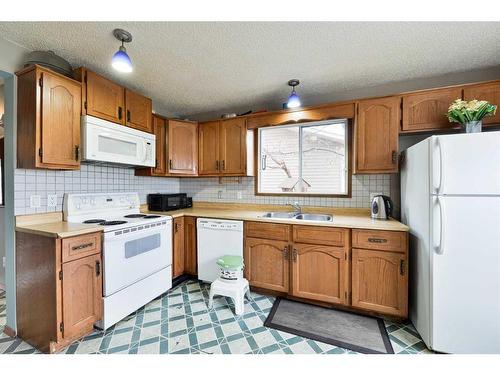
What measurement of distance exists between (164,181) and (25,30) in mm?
1998

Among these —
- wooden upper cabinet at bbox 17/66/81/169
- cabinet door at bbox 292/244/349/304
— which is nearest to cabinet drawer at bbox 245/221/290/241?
cabinet door at bbox 292/244/349/304

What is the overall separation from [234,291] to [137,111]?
82.7 inches

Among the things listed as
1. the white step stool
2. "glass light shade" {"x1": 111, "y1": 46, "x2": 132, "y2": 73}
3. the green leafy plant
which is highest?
"glass light shade" {"x1": 111, "y1": 46, "x2": 132, "y2": 73}

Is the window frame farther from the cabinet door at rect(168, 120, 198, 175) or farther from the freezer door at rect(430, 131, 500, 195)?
the freezer door at rect(430, 131, 500, 195)

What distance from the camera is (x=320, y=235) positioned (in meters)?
2.07

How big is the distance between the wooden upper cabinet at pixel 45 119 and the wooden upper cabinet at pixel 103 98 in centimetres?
10

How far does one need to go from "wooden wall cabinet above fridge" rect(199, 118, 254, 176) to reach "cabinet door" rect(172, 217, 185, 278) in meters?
0.77

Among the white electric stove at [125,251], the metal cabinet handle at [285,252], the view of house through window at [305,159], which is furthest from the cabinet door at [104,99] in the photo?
the metal cabinet handle at [285,252]

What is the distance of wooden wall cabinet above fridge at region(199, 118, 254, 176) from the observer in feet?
9.10

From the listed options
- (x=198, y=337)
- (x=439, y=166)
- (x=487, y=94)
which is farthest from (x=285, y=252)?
(x=487, y=94)

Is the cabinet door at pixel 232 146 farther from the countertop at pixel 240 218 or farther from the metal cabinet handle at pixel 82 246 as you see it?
the metal cabinet handle at pixel 82 246

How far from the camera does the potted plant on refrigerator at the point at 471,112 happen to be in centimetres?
165

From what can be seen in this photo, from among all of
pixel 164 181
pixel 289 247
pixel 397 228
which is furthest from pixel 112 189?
pixel 397 228

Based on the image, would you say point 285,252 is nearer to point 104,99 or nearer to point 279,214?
point 279,214
